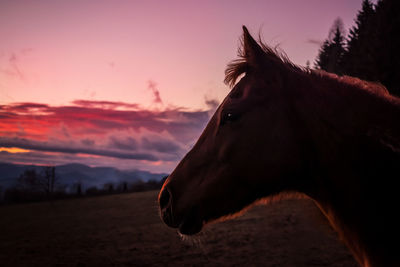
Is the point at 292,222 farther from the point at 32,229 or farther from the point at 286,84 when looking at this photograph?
the point at 32,229

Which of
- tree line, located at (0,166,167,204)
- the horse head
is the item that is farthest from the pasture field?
tree line, located at (0,166,167,204)

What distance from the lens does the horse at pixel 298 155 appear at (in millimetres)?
1621

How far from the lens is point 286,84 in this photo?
1.91 meters

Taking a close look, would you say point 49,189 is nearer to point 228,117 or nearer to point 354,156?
point 228,117

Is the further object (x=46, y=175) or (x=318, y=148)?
(x=46, y=175)

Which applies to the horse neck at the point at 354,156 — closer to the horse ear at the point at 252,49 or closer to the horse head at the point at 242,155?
the horse head at the point at 242,155

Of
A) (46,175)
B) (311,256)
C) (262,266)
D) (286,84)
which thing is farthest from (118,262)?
(46,175)

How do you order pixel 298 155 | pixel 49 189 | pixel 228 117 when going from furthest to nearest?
pixel 49 189 → pixel 228 117 → pixel 298 155

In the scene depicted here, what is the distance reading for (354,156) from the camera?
166cm

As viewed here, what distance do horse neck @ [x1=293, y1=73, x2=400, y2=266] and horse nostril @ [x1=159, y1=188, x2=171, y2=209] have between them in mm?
999

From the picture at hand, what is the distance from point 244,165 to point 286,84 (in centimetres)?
62

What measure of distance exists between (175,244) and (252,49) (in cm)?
818

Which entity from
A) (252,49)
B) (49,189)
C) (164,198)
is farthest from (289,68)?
(49,189)

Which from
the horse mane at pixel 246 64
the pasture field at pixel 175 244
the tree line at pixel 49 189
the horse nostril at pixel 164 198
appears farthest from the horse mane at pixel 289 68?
the tree line at pixel 49 189
